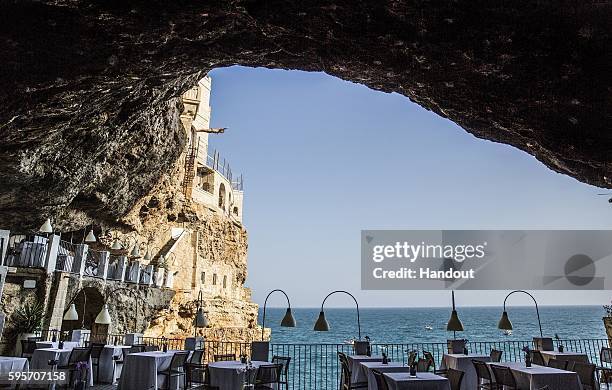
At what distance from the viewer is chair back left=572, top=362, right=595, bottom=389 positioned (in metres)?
7.70

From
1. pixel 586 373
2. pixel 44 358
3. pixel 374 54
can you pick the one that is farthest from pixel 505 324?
pixel 44 358

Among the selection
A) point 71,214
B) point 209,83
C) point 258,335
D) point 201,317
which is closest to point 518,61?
point 201,317

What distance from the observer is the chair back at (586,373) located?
770cm

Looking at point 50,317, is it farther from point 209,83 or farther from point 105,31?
point 209,83

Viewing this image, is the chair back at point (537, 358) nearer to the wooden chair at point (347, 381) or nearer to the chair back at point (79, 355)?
the wooden chair at point (347, 381)

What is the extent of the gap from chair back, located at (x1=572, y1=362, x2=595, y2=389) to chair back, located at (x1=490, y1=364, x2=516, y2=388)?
5.39 ft

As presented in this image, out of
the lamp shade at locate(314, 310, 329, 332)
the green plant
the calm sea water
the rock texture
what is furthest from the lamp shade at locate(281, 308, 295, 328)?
the calm sea water

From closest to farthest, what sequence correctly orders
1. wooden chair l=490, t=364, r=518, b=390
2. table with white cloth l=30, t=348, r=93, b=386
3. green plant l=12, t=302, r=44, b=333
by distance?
wooden chair l=490, t=364, r=518, b=390, table with white cloth l=30, t=348, r=93, b=386, green plant l=12, t=302, r=44, b=333

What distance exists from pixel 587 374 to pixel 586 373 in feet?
0.08

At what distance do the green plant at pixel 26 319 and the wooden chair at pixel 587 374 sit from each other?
15393 millimetres

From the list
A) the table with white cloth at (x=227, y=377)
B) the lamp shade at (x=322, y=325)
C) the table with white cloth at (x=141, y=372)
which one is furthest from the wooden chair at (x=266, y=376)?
the table with white cloth at (x=141, y=372)

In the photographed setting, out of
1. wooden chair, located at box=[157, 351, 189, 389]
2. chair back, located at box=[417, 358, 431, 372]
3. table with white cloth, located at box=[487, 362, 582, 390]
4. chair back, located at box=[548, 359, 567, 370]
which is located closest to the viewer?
table with white cloth, located at box=[487, 362, 582, 390]

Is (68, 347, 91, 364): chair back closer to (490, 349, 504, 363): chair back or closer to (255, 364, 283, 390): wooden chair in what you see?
(255, 364, 283, 390): wooden chair

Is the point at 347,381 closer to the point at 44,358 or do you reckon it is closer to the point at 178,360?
the point at 178,360
